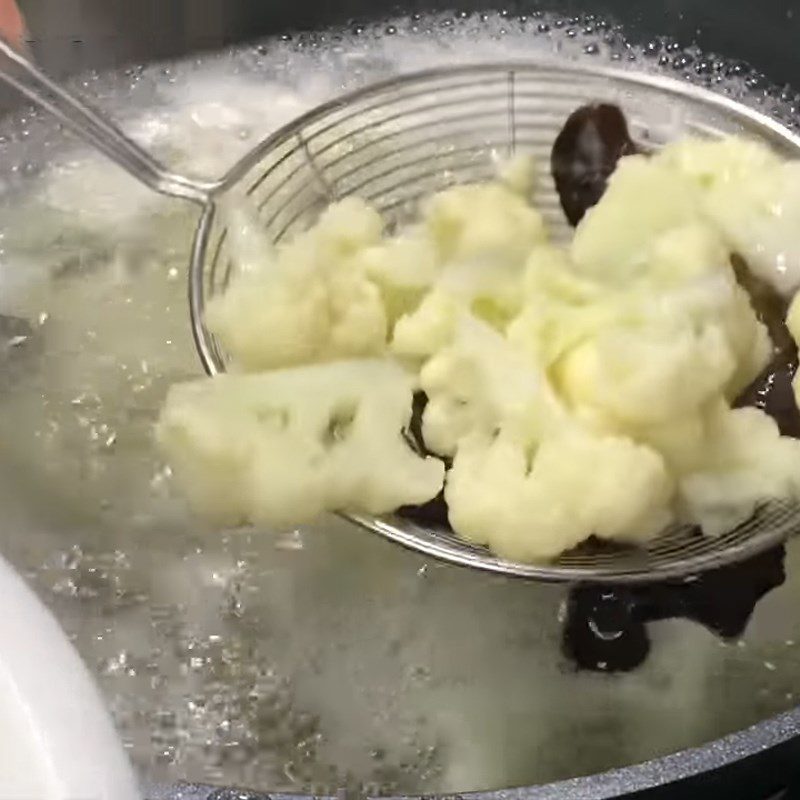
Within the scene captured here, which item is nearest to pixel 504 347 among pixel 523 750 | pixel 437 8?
pixel 523 750

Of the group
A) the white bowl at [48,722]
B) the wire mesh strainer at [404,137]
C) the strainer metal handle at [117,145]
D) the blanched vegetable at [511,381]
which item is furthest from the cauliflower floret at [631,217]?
the white bowl at [48,722]

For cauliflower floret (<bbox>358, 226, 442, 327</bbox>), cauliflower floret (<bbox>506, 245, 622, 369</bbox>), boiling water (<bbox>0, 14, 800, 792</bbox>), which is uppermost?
cauliflower floret (<bbox>358, 226, 442, 327</bbox>)

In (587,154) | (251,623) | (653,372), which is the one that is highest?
(587,154)

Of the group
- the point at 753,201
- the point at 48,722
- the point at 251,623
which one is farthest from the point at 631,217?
the point at 48,722

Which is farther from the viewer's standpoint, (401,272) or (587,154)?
(587,154)

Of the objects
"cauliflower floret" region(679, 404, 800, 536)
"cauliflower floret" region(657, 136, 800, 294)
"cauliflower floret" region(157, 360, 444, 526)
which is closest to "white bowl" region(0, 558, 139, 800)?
"cauliflower floret" region(157, 360, 444, 526)

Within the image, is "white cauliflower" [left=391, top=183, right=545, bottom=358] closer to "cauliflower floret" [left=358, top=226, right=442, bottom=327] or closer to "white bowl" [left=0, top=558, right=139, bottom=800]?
"cauliflower floret" [left=358, top=226, right=442, bottom=327]

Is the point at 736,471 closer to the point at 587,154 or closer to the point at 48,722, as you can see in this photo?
the point at 587,154
